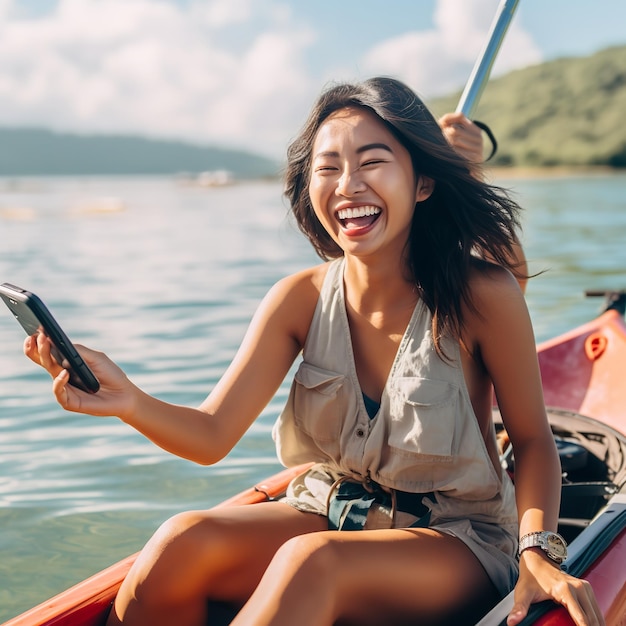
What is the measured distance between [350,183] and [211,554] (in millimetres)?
808

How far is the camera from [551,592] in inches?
67.3

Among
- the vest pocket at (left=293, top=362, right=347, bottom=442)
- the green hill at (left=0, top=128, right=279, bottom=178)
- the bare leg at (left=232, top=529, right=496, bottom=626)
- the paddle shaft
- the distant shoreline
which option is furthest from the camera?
the green hill at (left=0, top=128, right=279, bottom=178)

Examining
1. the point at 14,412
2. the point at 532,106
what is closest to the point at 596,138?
the point at 532,106

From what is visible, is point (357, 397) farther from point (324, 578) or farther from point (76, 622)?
point (76, 622)

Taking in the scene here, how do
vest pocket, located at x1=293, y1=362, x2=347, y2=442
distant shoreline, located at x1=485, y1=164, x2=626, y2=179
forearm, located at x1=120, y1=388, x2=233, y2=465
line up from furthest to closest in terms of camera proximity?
distant shoreline, located at x1=485, y1=164, x2=626, y2=179 < vest pocket, located at x1=293, y1=362, x2=347, y2=442 < forearm, located at x1=120, y1=388, x2=233, y2=465

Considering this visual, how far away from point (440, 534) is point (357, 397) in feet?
1.11

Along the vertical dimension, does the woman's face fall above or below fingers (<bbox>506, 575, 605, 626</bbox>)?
above

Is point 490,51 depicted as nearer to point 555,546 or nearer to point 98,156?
point 555,546

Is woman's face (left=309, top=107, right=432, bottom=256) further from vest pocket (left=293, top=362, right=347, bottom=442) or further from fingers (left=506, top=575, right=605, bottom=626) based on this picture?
fingers (left=506, top=575, right=605, bottom=626)

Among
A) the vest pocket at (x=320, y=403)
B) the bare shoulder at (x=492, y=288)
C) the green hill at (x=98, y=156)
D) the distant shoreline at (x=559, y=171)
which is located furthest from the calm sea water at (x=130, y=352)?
the green hill at (x=98, y=156)

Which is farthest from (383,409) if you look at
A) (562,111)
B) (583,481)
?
(562,111)

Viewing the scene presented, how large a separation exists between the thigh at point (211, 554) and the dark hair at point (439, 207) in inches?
21.2

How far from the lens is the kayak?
1.95m

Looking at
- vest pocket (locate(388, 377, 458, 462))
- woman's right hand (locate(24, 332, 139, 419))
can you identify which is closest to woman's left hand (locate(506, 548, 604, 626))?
vest pocket (locate(388, 377, 458, 462))
